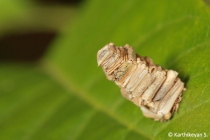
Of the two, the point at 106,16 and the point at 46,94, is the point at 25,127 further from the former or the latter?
the point at 106,16

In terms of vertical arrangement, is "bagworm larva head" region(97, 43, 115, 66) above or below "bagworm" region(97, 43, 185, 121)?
above

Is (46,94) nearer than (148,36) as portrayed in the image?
No

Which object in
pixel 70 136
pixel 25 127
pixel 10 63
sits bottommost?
pixel 70 136

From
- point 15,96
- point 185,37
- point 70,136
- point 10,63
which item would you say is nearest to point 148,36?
point 185,37

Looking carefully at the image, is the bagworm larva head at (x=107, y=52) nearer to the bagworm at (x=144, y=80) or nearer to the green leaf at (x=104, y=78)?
the bagworm at (x=144, y=80)

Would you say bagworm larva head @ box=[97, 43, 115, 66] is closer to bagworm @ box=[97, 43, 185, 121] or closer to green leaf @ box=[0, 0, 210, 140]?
bagworm @ box=[97, 43, 185, 121]

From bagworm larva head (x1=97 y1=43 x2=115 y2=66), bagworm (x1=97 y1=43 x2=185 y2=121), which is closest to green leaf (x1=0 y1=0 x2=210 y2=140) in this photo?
bagworm (x1=97 y1=43 x2=185 y2=121)

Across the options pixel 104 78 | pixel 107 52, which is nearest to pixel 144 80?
pixel 107 52
